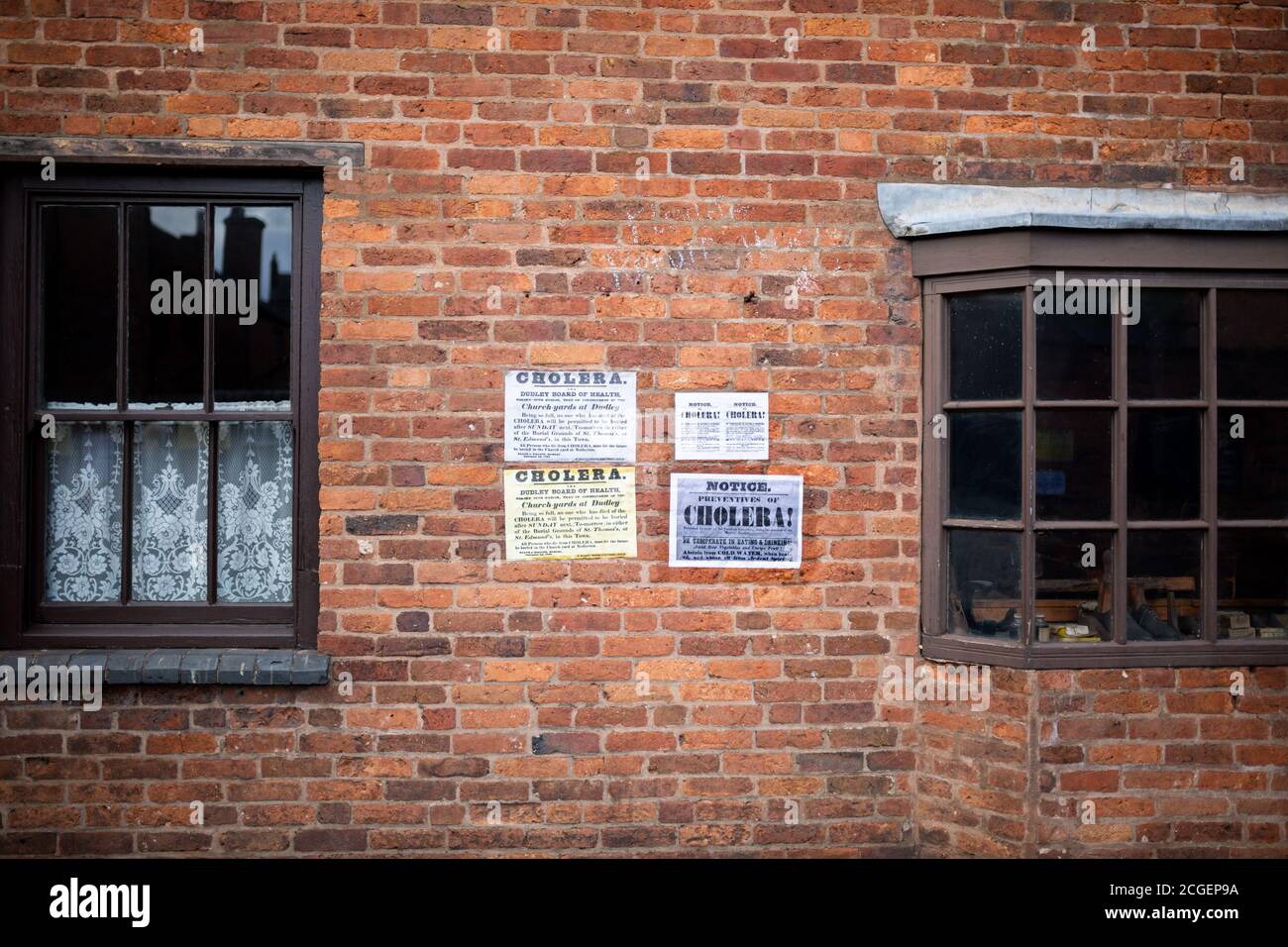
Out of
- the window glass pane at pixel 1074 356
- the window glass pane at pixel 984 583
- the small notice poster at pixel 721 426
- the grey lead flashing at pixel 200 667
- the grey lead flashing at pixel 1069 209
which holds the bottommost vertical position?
the grey lead flashing at pixel 200 667

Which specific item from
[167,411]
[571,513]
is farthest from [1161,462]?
[167,411]

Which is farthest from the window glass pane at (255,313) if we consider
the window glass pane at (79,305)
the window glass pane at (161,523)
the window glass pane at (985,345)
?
the window glass pane at (985,345)

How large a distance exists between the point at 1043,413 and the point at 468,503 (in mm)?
2201

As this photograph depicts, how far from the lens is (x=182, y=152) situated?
3.59 meters

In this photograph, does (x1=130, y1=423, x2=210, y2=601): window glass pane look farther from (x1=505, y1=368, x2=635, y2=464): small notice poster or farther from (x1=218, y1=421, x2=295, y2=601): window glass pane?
(x1=505, y1=368, x2=635, y2=464): small notice poster

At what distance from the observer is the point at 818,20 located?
3.71 metres

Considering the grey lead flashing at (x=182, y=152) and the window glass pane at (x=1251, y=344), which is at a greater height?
the grey lead flashing at (x=182, y=152)

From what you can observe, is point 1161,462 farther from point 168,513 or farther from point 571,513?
point 168,513

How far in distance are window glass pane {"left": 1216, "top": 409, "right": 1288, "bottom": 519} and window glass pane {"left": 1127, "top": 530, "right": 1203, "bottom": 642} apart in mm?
213

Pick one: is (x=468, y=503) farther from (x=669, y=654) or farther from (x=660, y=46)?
(x=660, y=46)

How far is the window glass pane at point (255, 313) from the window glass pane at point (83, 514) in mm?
491

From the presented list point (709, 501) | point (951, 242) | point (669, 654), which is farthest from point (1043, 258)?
point (669, 654)

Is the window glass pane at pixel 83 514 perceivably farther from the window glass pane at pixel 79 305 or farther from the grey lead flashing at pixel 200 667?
the grey lead flashing at pixel 200 667

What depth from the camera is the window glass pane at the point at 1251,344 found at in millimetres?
3654
